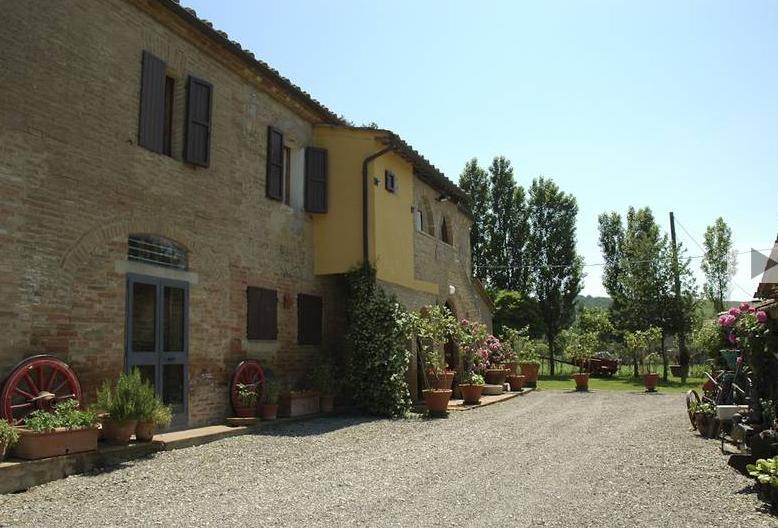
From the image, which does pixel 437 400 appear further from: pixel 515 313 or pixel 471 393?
pixel 515 313

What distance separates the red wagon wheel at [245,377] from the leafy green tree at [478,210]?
27737 mm

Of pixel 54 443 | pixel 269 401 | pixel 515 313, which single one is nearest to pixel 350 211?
pixel 269 401

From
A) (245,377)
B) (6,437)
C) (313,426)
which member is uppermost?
(245,377)

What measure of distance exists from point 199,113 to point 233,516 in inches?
269

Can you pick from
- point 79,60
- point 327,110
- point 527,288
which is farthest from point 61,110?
point 527,288

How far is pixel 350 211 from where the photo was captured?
1327cm

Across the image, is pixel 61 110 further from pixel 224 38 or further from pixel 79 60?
pixel 224 38

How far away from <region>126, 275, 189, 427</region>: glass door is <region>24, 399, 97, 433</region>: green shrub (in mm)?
1529

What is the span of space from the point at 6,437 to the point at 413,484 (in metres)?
3.96

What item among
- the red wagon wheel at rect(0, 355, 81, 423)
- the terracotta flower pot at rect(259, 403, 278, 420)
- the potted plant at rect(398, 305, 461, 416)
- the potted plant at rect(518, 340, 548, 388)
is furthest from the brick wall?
the potted plant at rect(518, 340, 548, 388)

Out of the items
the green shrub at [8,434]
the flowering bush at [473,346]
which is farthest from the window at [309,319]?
the green shrub at [8,434]

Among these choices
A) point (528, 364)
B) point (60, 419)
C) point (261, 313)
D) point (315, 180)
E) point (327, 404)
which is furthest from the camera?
point (528, 364)

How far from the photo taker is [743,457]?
674 cm

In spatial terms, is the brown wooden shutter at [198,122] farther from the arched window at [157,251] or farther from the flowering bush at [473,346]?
the flowering bush at [473,346]
